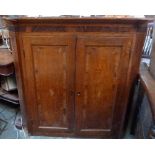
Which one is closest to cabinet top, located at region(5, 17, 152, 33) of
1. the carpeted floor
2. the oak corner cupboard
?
the oak corner cupboard

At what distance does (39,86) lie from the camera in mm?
1693

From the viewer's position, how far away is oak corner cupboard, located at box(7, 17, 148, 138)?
1421 mm

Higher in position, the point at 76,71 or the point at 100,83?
the point at 76,71

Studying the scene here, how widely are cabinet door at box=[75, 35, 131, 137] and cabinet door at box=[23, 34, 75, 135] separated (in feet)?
0.27

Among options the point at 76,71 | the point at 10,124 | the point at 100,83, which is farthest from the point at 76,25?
the point at 10,124

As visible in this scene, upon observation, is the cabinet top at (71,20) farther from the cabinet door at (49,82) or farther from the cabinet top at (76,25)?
the cabinet door at (49,82)

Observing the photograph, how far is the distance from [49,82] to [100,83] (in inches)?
17.4

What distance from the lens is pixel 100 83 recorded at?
1.64 metres

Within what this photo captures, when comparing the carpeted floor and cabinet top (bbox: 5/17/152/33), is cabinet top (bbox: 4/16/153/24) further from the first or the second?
the carpeted floor

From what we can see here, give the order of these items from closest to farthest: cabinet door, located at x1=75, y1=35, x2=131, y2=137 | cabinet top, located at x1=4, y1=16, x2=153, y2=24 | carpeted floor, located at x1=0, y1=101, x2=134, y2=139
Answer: cabinet top, located at x1=4, y1=16, x2=153, y2=24 → cabinet door, located at x1=75, y1=35, x2=131, y2=137 → carpeted floor, located at x1=0, y1=101, x2=134, y2=139

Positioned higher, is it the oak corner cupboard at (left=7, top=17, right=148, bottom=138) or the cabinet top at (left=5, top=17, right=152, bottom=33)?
the cabinet top at (left=5, top=17, right=152, bottom=33)

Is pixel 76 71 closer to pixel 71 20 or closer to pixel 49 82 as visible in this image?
pixel 49 82
